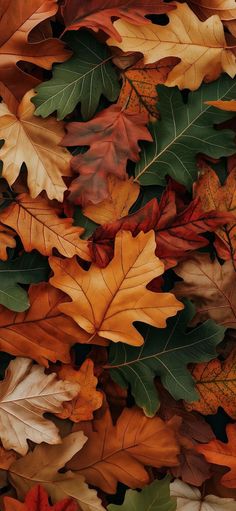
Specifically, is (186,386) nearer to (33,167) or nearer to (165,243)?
(165,243)

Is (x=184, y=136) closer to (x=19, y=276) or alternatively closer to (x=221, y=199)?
(x=221, y=199)

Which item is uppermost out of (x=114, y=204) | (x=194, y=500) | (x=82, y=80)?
(x=82, y=80)

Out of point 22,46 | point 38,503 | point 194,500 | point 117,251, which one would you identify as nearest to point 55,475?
point 38,503

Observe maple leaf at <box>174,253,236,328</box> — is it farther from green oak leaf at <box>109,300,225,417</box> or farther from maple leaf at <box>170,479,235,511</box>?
maple leaf at <box>170,479,235,511</box>

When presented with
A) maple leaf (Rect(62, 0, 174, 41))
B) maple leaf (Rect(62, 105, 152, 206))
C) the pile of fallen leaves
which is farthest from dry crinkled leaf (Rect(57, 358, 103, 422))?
maple leaf (Rect(62, 0, 174, 41))

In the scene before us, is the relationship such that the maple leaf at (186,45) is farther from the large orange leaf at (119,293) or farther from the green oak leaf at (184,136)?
the large orange leaf at (119,293)

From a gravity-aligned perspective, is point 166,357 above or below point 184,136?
below
